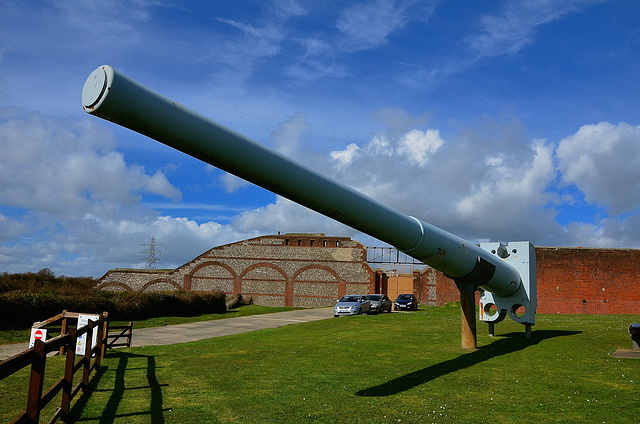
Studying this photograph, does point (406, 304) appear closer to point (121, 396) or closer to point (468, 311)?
point (468, 311)

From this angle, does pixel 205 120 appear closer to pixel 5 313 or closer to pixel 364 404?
pixel 364 404

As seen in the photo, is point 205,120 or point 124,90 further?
point 205,120

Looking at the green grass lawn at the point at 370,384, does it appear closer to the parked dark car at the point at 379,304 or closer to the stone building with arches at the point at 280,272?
the parked dark car at the point at 379,304

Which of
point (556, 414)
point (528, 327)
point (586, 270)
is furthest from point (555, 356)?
point (586, 270)

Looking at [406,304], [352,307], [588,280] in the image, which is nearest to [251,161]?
[352,307]

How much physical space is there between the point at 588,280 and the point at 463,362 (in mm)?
24353

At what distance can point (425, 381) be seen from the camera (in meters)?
7.25

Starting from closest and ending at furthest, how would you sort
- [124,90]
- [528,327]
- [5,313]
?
[124,90], [528,327], [5,313]

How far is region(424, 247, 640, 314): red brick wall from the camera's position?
28.4 meters

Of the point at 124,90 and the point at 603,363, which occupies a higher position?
the point at 124,90

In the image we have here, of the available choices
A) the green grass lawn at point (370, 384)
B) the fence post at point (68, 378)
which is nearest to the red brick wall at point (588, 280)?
the green grass lawn at point (370, 384)

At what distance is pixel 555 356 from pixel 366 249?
33.0m

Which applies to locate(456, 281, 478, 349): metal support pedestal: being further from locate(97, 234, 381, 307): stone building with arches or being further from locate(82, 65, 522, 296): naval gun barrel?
locate(97, 234, 381, 307): stone building with arches

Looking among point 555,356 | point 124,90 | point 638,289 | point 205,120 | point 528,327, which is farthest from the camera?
point 638,289
